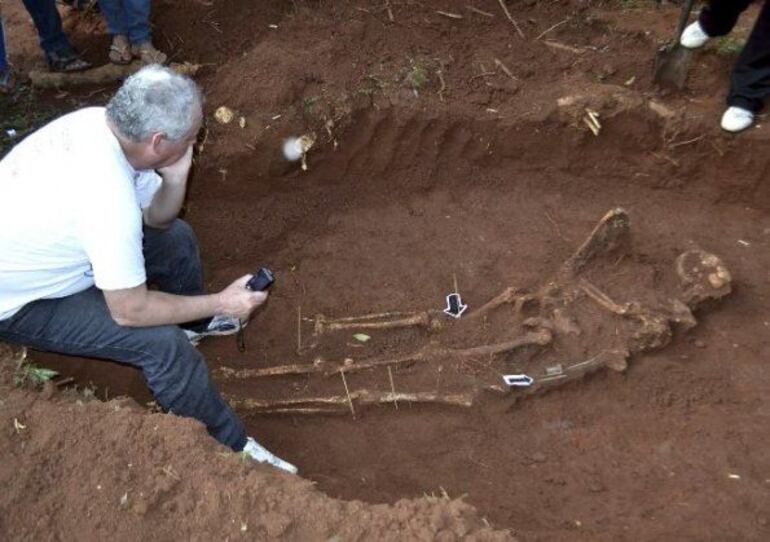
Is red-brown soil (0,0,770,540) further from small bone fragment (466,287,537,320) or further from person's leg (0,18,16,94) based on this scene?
person's leg (0,18,16,94)

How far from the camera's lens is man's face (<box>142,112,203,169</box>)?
10.2ft

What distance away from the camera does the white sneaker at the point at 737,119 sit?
5.11 metres

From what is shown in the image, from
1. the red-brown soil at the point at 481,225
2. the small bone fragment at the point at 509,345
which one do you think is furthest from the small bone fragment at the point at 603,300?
the small bone fragment at the point at 509,345

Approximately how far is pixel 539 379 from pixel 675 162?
7.41ft

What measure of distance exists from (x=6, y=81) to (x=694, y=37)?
533 cm

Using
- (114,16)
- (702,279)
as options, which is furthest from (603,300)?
(114,16)

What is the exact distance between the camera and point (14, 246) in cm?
327

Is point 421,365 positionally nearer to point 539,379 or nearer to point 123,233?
point 539,379

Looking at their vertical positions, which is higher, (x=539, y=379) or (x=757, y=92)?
(x=757, y=92)

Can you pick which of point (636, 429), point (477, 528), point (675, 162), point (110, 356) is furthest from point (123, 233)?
point (675, 162)

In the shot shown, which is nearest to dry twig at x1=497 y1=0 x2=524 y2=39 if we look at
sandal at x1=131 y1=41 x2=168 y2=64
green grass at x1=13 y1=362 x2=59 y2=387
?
sandal at x1=131 y1=41 x2=168 y2=64

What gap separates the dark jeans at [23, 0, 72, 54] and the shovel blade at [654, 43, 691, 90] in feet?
15.4

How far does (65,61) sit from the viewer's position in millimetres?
5891

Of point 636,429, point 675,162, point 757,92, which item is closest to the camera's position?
point 636,429
